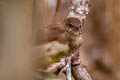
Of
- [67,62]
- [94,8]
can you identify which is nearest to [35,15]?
[67,62]

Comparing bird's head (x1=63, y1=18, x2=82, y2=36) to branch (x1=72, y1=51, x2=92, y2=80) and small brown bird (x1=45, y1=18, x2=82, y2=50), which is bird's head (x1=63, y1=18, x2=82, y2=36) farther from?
branch (x1=72, y1=51, x2=92, y2=80)

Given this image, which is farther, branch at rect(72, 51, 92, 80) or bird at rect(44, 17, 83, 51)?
branch at rect(72, 51, 92, 80)

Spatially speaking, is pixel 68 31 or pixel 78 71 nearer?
pixel 68 31

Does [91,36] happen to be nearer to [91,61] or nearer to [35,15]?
[91,61]

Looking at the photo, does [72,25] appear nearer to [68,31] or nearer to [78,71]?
[68,31]

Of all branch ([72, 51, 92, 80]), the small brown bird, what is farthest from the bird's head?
branch ([72, 51, 92, 80])

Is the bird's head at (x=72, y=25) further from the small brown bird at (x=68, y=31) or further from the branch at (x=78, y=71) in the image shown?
the branch at (x=78, y=71)

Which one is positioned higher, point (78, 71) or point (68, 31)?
point (68, 31)

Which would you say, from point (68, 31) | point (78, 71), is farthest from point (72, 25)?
point (78, 71)
